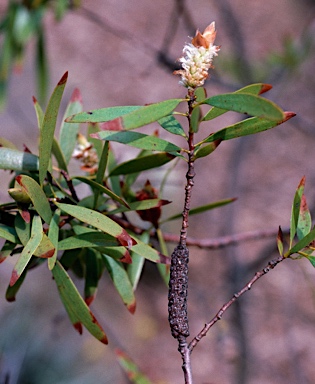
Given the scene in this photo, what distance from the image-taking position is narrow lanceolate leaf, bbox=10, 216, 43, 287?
39 cm

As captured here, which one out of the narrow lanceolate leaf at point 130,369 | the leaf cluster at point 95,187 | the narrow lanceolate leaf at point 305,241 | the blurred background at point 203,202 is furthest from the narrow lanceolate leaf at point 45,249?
the blurred background at point 203,202

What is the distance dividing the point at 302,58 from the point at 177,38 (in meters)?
1.77

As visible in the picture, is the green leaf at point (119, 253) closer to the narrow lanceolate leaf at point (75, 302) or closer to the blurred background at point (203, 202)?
the narrow lanceolate leaf at point (75, 302)

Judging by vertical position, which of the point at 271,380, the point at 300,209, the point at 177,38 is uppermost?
the point at 177,38

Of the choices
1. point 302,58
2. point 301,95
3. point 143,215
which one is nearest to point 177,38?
point 301,95

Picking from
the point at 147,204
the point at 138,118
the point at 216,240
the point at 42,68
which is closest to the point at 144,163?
the point at 147,204

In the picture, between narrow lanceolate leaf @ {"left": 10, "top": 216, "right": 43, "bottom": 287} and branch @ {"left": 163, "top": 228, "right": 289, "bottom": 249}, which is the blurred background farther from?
narrow lanceolate leaf @ {"left": 10, "top": 216, "right": 43, "bottom": 287}

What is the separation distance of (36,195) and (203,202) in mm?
2158

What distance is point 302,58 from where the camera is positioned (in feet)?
4.89

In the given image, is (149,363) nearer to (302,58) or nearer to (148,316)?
(148,316)

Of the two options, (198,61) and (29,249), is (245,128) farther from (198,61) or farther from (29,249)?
(29,249)

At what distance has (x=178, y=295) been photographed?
42 centimetres

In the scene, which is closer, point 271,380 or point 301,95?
point 271,380

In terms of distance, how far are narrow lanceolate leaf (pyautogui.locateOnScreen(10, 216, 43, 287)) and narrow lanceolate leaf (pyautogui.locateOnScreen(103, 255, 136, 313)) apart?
0.10 metres
